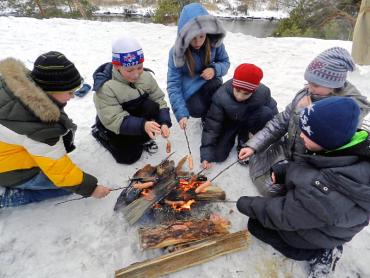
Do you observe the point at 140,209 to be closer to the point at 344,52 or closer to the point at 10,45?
the point at 344,52

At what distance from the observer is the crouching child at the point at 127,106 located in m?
2.65

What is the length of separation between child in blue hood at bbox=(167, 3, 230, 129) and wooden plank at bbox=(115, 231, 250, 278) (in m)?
1.34

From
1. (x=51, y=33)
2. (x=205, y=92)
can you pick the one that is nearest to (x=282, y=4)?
(x=51, y=33)

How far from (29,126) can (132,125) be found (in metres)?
1.02

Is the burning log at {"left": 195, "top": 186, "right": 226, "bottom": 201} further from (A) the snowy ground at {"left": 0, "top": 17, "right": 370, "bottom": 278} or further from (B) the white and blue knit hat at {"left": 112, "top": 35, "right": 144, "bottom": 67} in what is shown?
(B) the white and blue knit hat at {"left": 112, "top": 35, "right": 144, "bottom": 67}

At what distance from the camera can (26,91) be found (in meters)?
1.93

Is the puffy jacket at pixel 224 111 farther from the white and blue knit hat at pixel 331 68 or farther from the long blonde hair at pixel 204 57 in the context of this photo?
the white and blue knit hat at pixel 331 68

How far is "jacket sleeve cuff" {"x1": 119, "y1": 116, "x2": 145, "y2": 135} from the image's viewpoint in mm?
2834

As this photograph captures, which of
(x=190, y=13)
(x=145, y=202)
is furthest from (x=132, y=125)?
(x=190, y=13)

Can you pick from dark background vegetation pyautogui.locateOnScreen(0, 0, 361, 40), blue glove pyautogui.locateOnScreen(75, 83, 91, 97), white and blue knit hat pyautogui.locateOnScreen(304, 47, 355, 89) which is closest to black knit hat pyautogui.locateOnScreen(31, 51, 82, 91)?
white and blue knit hat pyautogui.locateOnScreen(304, 47, 355, 89)

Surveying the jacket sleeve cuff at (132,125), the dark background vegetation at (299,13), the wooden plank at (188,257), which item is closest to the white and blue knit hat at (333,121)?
the wooden plank at (188,257)

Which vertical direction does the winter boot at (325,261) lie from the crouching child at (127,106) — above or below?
below

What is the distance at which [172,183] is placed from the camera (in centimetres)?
260

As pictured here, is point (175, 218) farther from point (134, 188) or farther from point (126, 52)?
point (126, 52)
